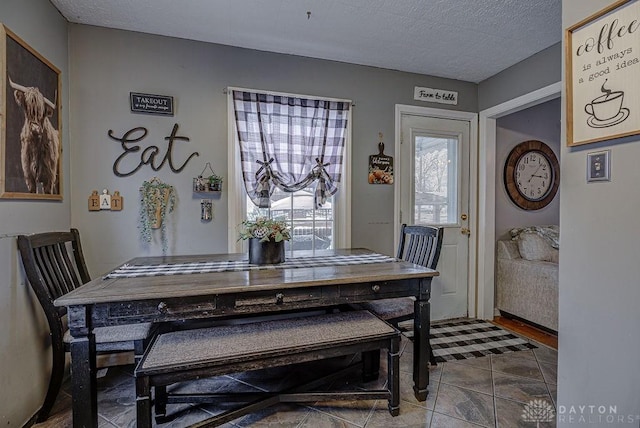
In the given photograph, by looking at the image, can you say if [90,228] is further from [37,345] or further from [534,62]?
[534,62]

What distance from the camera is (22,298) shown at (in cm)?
168

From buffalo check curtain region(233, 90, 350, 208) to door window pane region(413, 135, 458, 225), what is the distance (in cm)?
88

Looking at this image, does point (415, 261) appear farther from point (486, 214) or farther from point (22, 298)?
point (22, 298)

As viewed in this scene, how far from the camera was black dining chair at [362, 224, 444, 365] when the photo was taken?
82.0 inches

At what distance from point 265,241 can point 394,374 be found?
1031 mm

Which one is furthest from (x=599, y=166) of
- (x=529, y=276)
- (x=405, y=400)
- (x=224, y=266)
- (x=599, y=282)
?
(x=529, y=276)

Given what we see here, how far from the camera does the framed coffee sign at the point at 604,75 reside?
1142 mm

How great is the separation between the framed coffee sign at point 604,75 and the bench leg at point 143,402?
204cm

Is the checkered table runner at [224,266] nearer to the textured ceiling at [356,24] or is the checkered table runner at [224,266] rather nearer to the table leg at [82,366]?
the table leg at [82,366]

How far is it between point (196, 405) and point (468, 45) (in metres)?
3.17

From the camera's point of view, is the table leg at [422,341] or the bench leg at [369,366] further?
the bench leg at [369,366]

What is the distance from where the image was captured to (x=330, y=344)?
1.56 m

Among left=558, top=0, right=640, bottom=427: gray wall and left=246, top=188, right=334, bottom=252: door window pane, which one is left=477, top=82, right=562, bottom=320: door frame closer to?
left=246, top=188, right=334, bottom=252: door window pane

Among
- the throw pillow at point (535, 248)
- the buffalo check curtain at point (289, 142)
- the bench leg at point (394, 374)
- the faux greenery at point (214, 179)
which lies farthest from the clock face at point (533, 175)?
the faux greenery at point (214, 179)
